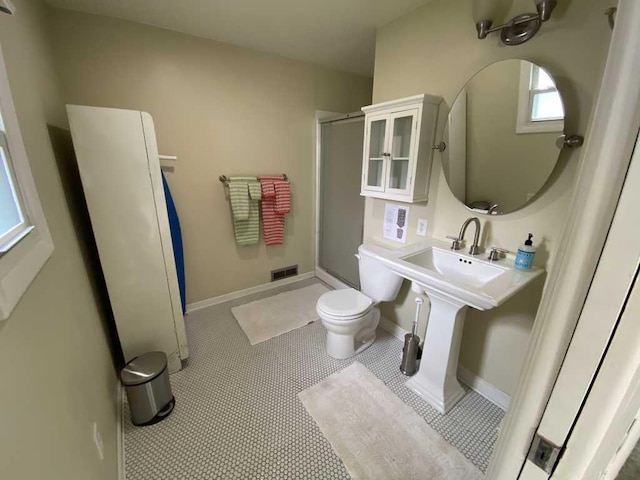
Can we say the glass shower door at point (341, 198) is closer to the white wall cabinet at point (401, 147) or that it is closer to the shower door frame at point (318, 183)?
the shower door frame at point (318, 183)

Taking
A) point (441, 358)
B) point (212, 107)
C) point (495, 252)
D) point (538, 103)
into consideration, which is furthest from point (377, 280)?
point (212, 107)

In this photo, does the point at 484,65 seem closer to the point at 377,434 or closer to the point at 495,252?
the point at 495,252

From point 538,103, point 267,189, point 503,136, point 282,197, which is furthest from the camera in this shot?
point 282,197

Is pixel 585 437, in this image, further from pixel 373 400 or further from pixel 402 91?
pixel 402 91

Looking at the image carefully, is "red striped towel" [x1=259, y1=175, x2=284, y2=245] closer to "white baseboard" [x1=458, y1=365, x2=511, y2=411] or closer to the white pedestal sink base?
the white pedestal sink base

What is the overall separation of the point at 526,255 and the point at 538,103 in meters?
0.72

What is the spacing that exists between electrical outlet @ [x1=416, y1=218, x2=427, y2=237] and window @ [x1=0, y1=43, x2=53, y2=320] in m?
1.86

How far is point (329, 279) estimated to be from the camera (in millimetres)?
3055

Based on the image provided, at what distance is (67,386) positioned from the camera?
0.85 metres

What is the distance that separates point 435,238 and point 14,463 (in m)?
1.90

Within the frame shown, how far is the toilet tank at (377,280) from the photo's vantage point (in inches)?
73.7

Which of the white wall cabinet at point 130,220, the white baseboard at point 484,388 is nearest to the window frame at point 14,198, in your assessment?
the white wall cabinet at point 130,220

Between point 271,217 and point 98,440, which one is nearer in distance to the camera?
point 98,440

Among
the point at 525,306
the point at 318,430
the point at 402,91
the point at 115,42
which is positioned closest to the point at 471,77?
the point at 402,91
